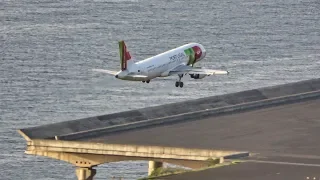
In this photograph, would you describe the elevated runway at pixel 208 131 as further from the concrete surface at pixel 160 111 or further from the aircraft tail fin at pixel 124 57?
the aircraft tail fin at pixel 124 57

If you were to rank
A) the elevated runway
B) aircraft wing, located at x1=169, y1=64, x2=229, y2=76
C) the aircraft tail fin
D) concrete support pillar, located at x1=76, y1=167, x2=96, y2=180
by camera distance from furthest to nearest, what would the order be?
1. aircraft wing, located at x1=169, y1=64, x2=229, y2=76
2. the aircraft tail fin
3. concrete support pillar, located at x1=76, y1=167, x2=96, y2=180
4. the elevated runway

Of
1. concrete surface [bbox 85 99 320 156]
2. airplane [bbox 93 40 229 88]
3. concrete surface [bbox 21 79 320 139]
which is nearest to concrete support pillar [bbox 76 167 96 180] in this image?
concrete surface [bbox 85 99 320 156]

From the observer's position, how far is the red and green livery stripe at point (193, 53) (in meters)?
137

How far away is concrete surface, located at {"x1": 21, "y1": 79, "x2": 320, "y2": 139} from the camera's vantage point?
92.4 metres

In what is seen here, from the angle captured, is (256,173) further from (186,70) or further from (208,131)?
(186,70)

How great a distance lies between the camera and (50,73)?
19225 cm

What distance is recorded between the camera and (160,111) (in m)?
99.4

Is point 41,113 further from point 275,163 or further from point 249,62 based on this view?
point 275,163

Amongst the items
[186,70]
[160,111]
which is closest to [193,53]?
[186,70]

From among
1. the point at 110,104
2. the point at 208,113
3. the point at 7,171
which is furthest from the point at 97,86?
the point at 208,113

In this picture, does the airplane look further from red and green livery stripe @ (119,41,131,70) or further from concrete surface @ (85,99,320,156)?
concrete surface @ (85,99,320,156)

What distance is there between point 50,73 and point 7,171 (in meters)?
56.2

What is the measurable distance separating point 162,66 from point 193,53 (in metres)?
7.67

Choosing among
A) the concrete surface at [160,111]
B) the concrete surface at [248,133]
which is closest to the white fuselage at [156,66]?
the concrete surface at [160,111]
